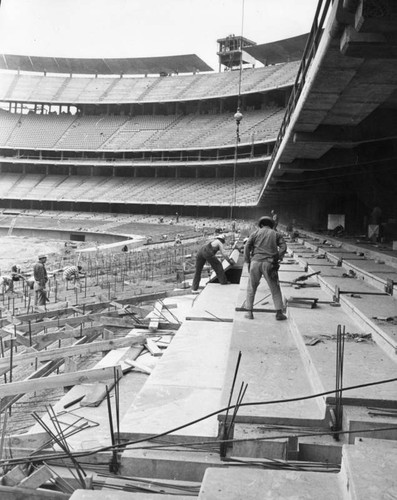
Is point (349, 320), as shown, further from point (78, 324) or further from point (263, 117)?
point (263, 117)

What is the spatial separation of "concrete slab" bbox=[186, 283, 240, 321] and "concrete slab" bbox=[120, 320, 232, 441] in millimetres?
1226

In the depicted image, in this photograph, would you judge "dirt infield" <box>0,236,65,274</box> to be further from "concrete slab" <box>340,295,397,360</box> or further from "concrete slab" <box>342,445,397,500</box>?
"concrete slab" <box>342,445,397,500</box>

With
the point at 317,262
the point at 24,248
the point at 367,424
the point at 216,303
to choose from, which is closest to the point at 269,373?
the point at 367,424

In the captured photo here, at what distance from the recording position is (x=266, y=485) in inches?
116

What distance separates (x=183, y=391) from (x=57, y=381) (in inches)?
52.1

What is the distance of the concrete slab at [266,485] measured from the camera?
283 centimetres

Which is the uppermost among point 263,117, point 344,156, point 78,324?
point 263,117

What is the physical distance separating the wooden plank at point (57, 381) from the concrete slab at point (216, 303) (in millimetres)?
2854

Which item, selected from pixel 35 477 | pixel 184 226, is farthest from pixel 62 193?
pixel 35 477

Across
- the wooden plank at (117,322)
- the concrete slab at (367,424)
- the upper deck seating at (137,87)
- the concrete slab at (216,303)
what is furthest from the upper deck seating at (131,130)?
the concrete slab at (367,424)

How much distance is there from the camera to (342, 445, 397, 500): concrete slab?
2.63m

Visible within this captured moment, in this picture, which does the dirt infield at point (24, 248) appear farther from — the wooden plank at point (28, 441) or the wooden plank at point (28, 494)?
the wooden plank at point (28, 494)

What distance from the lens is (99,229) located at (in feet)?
154

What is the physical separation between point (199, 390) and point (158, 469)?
1.38m
